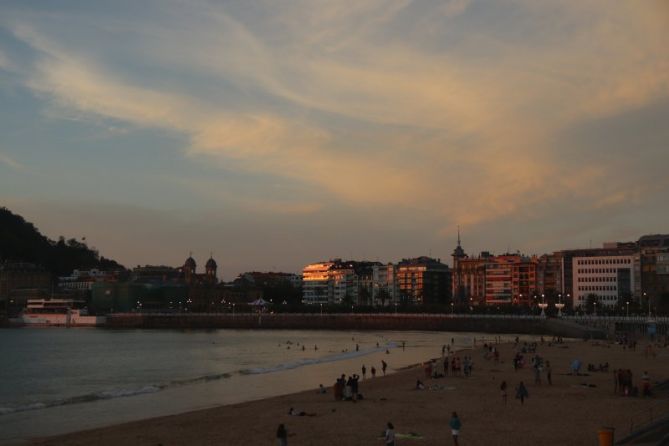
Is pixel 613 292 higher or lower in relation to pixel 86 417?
higher

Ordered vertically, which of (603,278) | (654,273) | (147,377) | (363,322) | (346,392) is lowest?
(147,377)

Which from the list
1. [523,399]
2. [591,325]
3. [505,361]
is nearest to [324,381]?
[505,361]

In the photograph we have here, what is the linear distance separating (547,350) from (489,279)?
119464mm

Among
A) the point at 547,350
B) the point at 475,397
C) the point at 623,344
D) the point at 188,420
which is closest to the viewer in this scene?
the point at 188,420

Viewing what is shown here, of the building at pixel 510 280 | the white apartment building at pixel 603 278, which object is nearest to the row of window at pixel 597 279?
the white apartment building at pixel 603 278

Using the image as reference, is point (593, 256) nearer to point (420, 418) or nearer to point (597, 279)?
point (597, 279)

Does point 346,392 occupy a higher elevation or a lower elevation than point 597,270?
lower

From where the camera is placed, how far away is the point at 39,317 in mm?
193250

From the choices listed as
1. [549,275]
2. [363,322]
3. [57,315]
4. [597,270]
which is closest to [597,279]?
[597,270]

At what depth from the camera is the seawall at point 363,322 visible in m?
117

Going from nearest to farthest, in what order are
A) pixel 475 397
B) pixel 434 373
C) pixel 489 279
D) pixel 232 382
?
pixel 475 397 → pixel 434 373 → pixel 232 382 → pixel 489 279

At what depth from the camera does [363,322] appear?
152875mm

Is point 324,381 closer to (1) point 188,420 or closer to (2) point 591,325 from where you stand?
(1) point 188,420

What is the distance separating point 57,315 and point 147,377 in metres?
146
